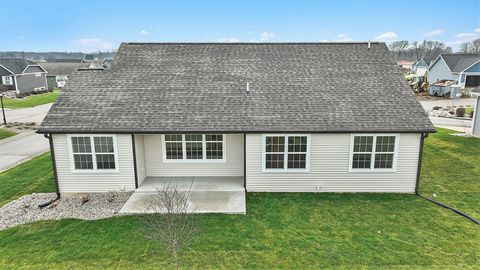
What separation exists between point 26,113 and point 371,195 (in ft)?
126

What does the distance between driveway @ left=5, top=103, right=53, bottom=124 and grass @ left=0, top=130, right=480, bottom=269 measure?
2617 centimetres

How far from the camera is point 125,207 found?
473 inches

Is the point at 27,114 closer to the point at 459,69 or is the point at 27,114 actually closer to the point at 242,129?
the point at 242,129

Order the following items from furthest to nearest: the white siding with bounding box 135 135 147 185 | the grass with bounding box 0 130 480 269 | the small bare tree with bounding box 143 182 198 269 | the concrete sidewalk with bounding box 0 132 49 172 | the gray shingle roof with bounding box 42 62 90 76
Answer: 1. the gray shingle roof with bounding box 42 62 90 76
2. the concrete sidewalk with bounding box 0 132 49 172
3. the white siding with bounding box 135 135 147 185
4. the small bare tree with bounding box 143 182 198 269
5. the grass with bounding box 0 130 480 269

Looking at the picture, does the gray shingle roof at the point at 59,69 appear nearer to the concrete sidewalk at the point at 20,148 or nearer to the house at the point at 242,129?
the concrete sidewalk at the point at 20,148

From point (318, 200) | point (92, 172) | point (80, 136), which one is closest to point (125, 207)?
point (92, 172)

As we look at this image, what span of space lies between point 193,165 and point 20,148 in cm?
1487

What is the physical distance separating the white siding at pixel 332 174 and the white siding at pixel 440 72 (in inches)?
1872

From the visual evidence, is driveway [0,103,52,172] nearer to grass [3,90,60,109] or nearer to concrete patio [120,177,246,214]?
concrete patio [120,177,246,214]

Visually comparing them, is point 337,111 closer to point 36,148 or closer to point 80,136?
point 80,136

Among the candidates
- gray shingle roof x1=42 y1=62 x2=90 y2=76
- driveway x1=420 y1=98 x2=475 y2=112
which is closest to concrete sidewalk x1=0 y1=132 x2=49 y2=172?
driveway x1=420 y1=98 x2=475 y2=112

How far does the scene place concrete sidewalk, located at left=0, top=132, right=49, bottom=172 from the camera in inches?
747

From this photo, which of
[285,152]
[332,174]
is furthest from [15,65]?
[332,174]

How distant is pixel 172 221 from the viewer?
8930 mm
